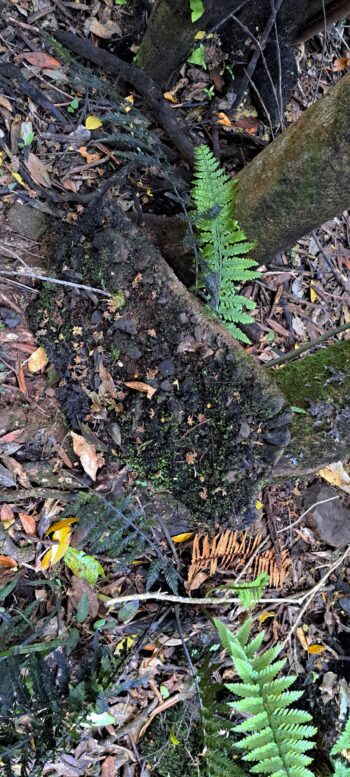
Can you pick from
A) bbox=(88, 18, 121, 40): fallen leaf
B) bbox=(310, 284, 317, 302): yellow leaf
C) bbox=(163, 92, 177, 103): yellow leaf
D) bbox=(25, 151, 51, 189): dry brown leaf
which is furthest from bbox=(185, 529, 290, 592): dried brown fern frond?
bbox=(88, 18, 121, 40): fallen leaf

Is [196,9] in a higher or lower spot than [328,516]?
higher

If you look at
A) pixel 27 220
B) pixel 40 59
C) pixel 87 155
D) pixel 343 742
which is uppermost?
pixel 40 59

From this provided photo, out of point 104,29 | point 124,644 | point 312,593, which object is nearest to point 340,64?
point 104,29

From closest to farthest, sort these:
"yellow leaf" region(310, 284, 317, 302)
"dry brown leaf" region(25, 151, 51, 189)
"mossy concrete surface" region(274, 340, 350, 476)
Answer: "mossy concrete surface" region(274, 340, 350, 476) < "dry brown leaf" region(25, 151, 51, 189) < "yellow leaf" region(310, 284, 317, 302)

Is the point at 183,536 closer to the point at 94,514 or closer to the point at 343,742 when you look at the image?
the point at 94,514

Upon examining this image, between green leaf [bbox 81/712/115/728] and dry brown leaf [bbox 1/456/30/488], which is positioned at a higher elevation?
dry brown leaf [bbox 1/456/30/488]

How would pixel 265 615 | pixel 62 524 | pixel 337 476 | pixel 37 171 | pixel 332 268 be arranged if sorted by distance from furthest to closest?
pixel 332 268, pixel 337 476, pixel 265 615, pixel 37 171, pixel 62 524

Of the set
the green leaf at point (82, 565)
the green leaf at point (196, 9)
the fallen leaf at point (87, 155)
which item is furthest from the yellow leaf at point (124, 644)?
the green leaf at point (196, 9)

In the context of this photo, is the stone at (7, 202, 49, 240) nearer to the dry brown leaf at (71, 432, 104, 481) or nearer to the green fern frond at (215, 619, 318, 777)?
the dry brown leaf at (71, 432, 104, 481)
